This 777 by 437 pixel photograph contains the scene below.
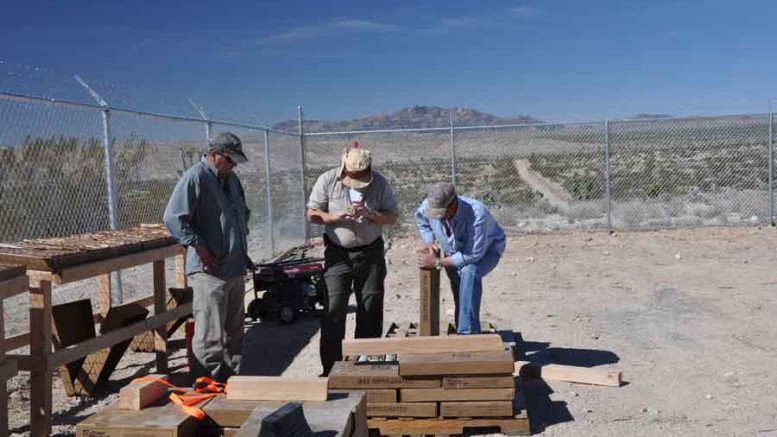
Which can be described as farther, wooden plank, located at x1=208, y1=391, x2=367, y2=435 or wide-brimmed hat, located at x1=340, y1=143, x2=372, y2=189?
wide-brimmed hat, located at x1=340, y1=143, x2=372, y2=189

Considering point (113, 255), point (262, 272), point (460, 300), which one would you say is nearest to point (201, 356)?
point (113, 255)

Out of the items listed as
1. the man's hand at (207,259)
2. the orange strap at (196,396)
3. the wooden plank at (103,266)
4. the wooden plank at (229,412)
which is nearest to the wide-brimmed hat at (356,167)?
the man's hand at (207,259)

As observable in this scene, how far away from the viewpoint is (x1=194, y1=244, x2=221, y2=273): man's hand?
565cm

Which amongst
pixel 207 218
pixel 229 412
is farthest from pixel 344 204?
pixel 229 412

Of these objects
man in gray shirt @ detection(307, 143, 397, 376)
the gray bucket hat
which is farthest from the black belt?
the gray bucket hat

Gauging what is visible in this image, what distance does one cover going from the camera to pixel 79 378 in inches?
266

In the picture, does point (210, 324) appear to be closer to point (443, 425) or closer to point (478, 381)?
→ point (443, 425)

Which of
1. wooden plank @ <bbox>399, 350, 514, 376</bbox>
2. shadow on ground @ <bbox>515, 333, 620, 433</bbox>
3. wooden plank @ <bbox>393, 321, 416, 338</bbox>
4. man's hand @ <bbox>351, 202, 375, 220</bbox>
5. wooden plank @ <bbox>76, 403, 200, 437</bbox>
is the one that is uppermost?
man's hand @ <bbox>351, 202, 375, 220</bbox>

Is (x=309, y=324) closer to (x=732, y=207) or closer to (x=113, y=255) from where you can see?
(x=113, y=255)

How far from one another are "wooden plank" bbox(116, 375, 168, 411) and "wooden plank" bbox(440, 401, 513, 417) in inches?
77.3

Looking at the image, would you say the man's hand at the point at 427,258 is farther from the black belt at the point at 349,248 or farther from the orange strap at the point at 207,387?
the orange strap at the point at 207,387

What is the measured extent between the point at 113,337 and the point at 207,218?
1376mm

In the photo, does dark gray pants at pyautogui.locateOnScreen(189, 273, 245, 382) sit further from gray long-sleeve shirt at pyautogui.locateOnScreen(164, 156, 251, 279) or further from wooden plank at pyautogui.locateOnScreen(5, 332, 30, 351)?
wooden plank at pyautogui.locateOnScreen(5, 332, 30, 351)

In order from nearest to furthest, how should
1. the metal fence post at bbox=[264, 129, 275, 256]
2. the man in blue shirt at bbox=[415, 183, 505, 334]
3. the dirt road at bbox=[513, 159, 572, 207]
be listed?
the man in blue shirt at bbox=[415, 183, 505, 334]
the metal fence post at bbox=[264, 129, 275, 256]
the dirt road at bbox=[513, 159, 572, 207]
